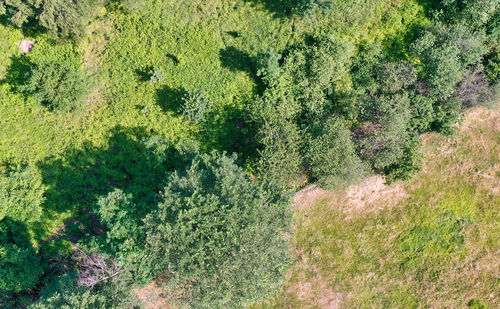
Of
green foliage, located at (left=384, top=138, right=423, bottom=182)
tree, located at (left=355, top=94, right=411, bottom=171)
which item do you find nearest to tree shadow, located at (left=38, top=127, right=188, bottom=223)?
tree, located at (left=355, top=94, right=411, bottom=171)

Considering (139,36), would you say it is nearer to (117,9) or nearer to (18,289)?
(117,9)

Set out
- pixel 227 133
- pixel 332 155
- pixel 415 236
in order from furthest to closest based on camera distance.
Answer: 1. pixel 415 236
2. pixel 227 133
3. pixel 332 155

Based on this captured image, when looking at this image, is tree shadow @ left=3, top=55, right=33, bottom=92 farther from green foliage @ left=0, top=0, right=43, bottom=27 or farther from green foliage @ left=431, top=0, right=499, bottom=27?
green foliage @ left=431, top=0, right=499, bottom=27

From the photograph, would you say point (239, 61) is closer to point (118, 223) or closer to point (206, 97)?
point (206, 97)

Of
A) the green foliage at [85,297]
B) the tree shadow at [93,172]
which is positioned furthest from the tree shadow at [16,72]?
the green foliage at [85,297]

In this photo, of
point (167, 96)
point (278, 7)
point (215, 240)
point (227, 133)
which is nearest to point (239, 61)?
point (278, 7)
